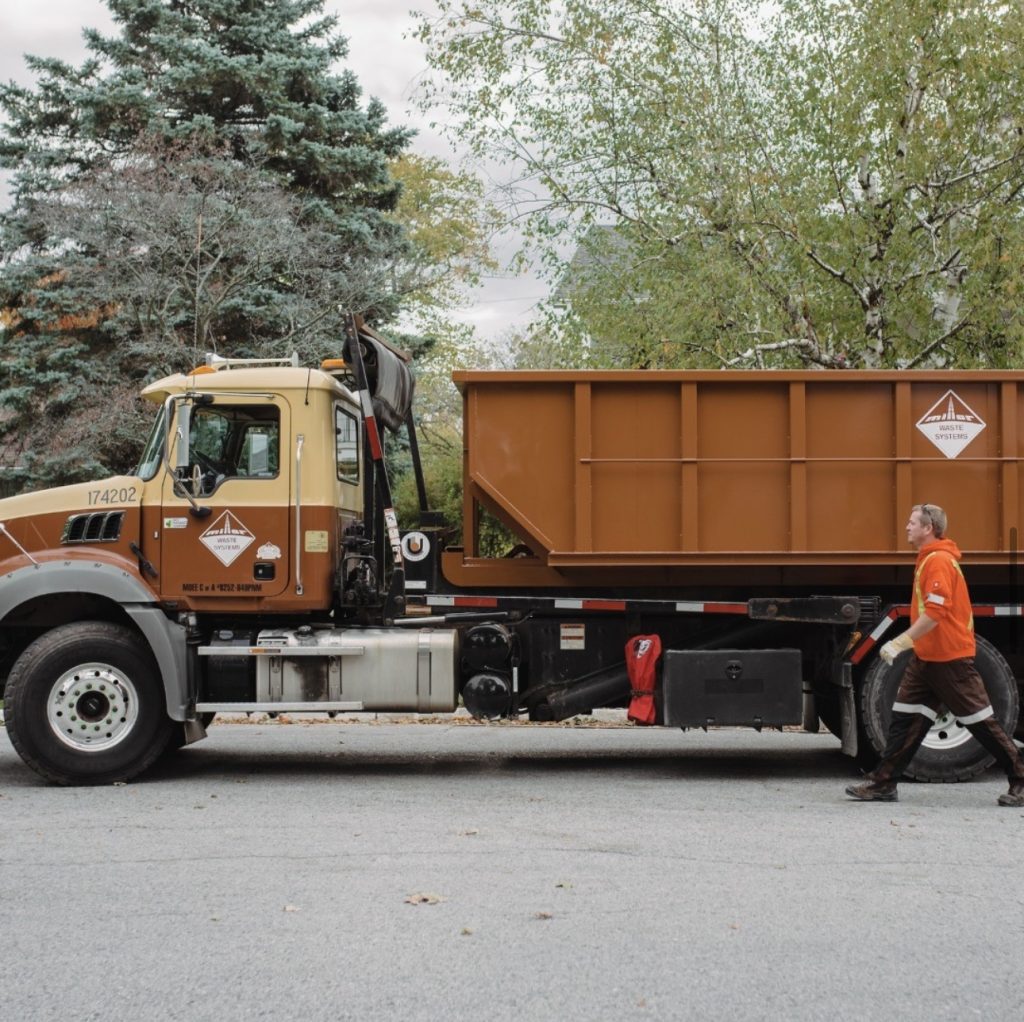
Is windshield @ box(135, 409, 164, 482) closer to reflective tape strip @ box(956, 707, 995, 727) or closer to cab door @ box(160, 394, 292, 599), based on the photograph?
cab door @ box(160, 394, 292, 599)

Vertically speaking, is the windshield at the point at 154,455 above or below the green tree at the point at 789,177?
below

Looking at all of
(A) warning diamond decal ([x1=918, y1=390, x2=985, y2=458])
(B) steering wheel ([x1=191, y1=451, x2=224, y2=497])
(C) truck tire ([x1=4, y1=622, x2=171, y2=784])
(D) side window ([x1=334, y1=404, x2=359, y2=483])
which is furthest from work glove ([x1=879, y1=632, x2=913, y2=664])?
(C) truck tire ([x1=4, y1=622, x2=171, y2=784])

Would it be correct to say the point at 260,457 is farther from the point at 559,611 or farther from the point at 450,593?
the point at 559,611

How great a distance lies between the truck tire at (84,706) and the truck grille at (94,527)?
63cm

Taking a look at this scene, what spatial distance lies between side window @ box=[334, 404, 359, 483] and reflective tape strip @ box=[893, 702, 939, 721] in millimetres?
4004

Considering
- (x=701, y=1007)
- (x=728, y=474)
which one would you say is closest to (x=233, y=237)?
(x=728, y=474)

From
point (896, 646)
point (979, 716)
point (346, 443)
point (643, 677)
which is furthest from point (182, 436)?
point (979, 716)

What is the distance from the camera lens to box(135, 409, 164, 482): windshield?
9.08 meters

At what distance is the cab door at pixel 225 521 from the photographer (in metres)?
8.93

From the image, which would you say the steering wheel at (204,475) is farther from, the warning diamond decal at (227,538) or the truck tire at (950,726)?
the truck tire at (950,726)

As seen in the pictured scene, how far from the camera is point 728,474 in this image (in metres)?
8.78

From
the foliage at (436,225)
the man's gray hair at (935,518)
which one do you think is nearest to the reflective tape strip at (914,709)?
the man's gray hair at (935,518)

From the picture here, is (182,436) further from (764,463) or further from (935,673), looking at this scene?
(935,673)

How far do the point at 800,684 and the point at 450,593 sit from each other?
8.03ft
